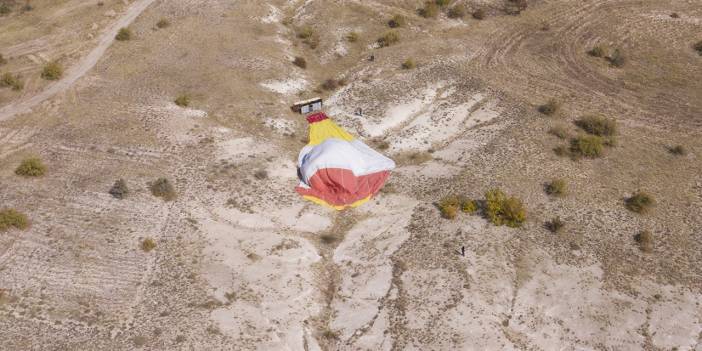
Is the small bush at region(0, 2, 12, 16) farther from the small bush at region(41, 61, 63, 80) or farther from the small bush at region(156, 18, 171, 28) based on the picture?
the small bush at region(156, 18, 171, 28)

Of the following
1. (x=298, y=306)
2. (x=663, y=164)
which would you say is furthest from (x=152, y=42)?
(x=663, y=164)

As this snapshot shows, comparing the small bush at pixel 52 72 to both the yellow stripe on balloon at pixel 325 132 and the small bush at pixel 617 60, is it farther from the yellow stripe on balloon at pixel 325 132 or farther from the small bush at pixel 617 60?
the small bush at pixel 617 60

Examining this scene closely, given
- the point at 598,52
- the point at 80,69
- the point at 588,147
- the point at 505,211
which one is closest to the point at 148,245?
the point at 505,211

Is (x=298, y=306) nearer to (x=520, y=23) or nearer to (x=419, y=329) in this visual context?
(x=419, y=329)

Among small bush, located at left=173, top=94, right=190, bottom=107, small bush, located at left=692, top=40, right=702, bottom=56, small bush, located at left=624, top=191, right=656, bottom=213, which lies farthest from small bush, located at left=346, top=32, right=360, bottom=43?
small bush, located at left=692, top=40, right=702, bottom=56

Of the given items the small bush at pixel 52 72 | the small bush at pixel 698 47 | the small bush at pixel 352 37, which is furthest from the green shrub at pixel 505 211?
the small bush at pixel 52 72

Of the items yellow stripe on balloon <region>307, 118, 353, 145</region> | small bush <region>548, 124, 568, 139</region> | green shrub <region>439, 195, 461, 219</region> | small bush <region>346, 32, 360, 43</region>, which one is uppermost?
small bush <region>346, 32, 360, 43</region>

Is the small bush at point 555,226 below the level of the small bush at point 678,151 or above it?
below

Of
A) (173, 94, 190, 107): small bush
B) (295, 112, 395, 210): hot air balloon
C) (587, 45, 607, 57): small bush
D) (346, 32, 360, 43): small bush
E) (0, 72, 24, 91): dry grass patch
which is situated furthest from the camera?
(346, 32, 360, 43): small bush
